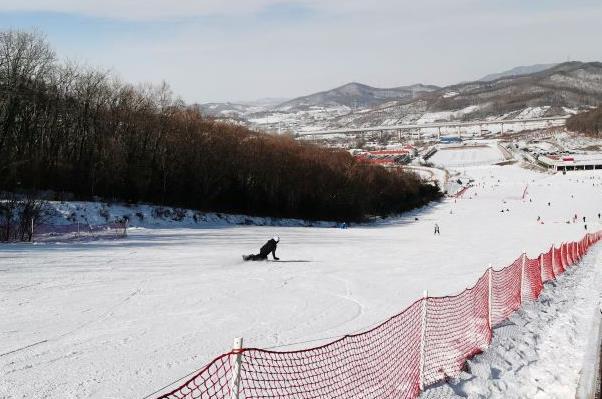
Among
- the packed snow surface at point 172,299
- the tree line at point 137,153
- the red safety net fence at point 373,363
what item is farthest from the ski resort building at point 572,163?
the red safety net fence at point 373,363

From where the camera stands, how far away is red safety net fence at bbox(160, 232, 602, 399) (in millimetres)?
7090

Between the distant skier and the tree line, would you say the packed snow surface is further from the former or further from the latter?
the tree line

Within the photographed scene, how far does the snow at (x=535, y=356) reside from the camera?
26.0 ft

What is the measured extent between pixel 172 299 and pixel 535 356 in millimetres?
8954

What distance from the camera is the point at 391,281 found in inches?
724

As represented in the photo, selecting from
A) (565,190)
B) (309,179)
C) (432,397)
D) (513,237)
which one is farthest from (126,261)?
(565,190)

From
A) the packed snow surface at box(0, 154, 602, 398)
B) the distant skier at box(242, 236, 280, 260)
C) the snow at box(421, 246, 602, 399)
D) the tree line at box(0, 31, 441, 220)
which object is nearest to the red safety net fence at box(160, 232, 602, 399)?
the snow at box(421, 246, 602, 399)

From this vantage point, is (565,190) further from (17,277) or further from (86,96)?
(17,277)

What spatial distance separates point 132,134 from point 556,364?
4722 cm

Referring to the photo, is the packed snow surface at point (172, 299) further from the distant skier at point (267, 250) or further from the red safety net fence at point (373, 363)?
the red safety net fence at point (373, 363)

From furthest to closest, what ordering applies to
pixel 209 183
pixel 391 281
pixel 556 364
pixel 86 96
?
1. pixel 209 183
2. pixel 86 96
3. pixel 391 281
4. pixel 556 364

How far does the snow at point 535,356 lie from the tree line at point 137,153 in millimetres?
35089

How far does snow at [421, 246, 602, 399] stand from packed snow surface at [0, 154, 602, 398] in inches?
119

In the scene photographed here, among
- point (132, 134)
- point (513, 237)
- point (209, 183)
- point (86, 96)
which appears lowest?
point (513, 237)
